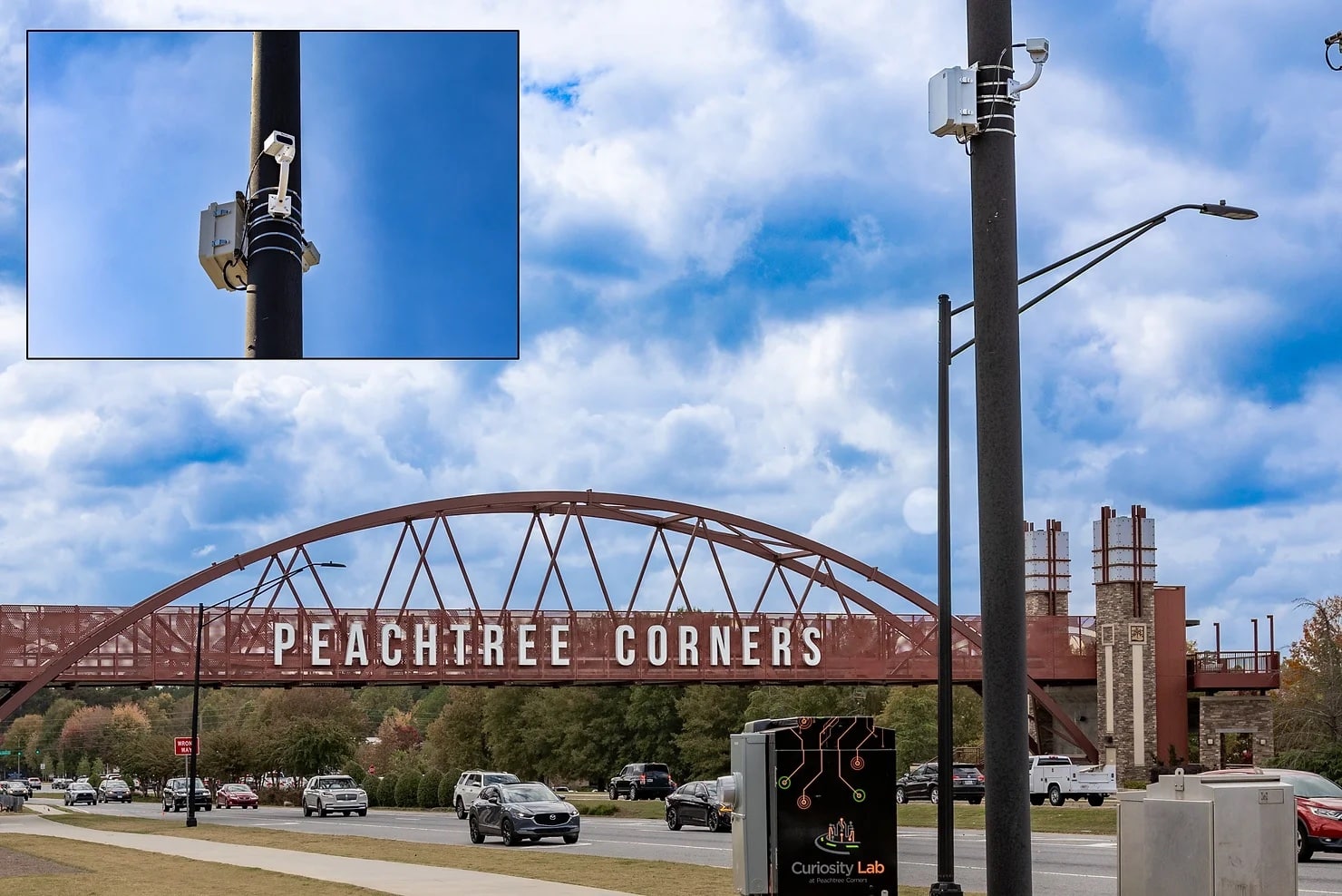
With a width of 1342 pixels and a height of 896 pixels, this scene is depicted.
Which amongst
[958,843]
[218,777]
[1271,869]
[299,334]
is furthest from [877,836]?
[218,777]

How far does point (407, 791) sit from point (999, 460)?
75.3 metres

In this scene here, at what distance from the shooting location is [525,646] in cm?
5906

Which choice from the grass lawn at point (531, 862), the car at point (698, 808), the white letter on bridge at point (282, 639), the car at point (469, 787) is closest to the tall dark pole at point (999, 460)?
the grass lawn at point (531, 862)

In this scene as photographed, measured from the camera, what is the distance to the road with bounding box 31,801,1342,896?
2317 cm

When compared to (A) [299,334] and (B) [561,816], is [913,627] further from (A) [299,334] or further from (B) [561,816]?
(A) [299,334]

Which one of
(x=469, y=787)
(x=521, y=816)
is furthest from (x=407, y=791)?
(x=521, y=816)

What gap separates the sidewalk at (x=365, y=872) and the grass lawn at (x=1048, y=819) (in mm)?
17947

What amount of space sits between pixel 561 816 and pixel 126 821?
23.3m

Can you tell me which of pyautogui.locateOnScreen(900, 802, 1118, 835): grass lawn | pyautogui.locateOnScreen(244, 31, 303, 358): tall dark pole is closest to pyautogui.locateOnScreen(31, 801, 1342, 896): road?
pyautogui.locateOnScreen(900, 802, 1118, 835): grass lawn

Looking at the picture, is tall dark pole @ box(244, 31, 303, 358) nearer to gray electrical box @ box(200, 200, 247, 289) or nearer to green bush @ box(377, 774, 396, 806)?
gray electrical box @ box(200, 200, 247, 289)

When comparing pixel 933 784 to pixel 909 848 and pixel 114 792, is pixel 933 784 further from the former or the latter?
pixel 114 792

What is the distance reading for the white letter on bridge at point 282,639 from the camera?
56.4 meters

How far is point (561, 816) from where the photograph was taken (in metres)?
36.5

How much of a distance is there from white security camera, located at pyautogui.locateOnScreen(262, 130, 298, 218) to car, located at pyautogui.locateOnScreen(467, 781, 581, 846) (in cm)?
2639
